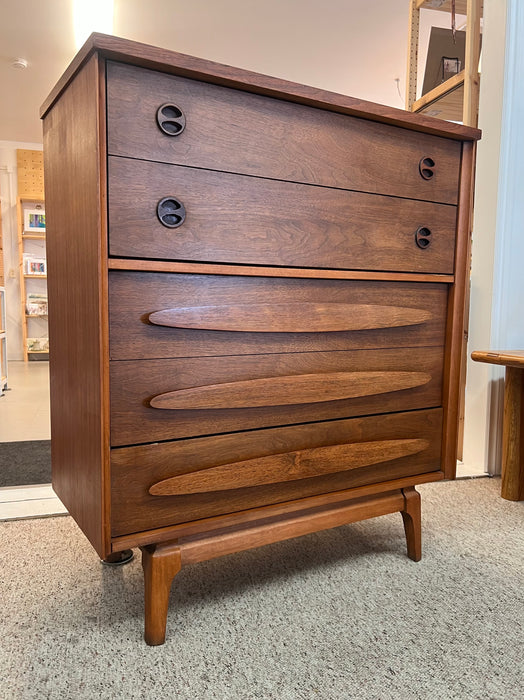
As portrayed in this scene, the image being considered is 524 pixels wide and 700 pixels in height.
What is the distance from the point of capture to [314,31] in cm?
369

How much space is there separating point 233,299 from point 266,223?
150 mm

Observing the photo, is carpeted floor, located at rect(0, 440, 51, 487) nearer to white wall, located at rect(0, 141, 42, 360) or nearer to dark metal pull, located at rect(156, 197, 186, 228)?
dark metal pull, located at rect(156, 197, 186, 228)

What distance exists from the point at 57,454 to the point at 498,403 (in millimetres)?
1477

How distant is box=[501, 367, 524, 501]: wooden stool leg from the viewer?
162 centimetres

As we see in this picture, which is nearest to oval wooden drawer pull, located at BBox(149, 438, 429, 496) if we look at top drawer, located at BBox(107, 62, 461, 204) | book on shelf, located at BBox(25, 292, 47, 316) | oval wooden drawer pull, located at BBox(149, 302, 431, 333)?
oval wooden drawer pull, located at BBox(149, 302, 431, 333)

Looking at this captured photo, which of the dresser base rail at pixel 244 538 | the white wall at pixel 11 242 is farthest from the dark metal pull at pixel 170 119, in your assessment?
the white wall at pixel 11 242

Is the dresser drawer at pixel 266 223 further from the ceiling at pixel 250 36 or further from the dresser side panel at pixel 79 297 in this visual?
the ceiling at pixel 250 36

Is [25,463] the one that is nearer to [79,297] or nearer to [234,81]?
[79,297]

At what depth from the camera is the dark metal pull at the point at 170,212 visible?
82 cm

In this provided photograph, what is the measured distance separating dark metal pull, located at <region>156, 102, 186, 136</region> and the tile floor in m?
1.12

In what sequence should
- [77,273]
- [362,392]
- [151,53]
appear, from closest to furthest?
[151,53] → [77,273] → [362,392]

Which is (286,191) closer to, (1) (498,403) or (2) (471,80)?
(1) (498,403)

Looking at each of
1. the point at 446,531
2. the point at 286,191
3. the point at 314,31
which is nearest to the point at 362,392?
the point at 286,191

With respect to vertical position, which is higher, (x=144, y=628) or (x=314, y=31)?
(x=314, y=31)
